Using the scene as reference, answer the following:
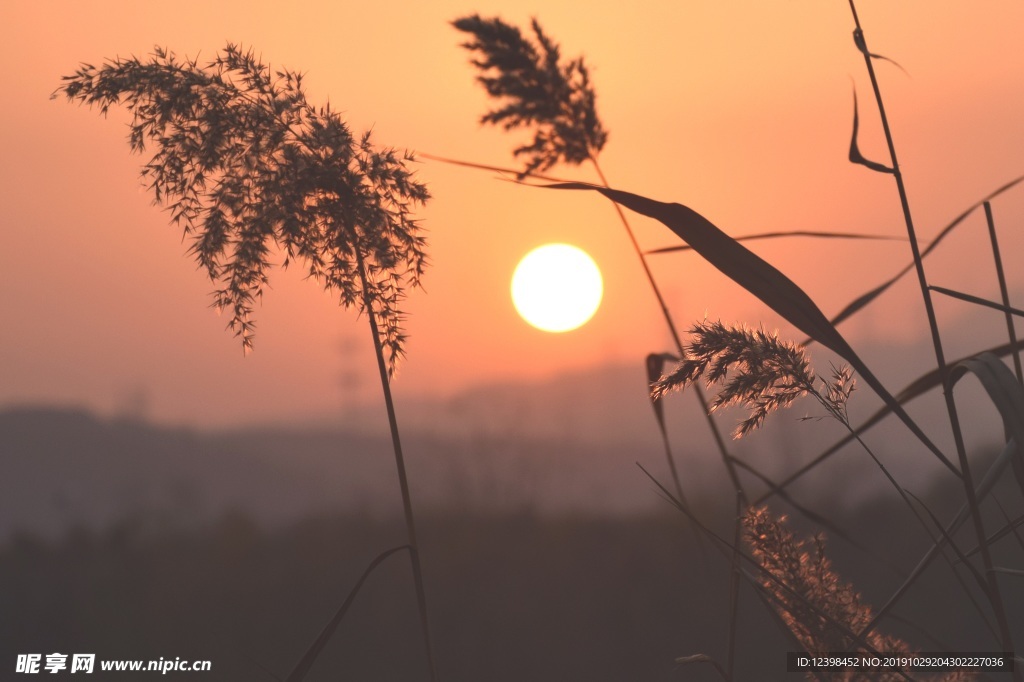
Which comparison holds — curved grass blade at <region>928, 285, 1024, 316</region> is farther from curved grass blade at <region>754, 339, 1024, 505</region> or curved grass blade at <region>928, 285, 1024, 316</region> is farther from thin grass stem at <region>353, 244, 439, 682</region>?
thin grass stem at <region>353, 244, 439, 682</region>

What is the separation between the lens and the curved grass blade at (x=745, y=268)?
115 cm

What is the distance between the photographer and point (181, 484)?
970 centimetres

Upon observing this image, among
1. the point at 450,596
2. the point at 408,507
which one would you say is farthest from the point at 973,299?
the point at 450,596

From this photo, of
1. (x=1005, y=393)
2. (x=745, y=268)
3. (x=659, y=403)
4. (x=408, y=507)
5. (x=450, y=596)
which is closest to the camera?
(x=1005, y=393)

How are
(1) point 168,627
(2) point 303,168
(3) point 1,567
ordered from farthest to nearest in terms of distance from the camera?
(3) point 1,567
(1) point 168,627
(2) point 303,168

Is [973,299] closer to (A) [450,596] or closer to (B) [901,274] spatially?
(B) [901,274]

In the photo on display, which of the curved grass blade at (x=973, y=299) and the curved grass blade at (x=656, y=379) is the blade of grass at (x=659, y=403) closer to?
the curved grass blade at (x=656, y=379)

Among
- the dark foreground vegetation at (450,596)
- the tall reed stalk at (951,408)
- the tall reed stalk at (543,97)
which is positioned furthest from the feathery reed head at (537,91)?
the dark foreground vegetation at (450,596)

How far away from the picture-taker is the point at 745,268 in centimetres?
119

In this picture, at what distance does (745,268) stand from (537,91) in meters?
0.49

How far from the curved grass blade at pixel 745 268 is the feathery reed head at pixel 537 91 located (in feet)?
0.81

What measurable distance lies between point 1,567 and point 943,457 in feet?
22.1

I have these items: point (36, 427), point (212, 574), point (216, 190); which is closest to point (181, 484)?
point (212, 574)

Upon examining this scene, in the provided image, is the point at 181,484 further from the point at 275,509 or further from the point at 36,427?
the point at 36,427
